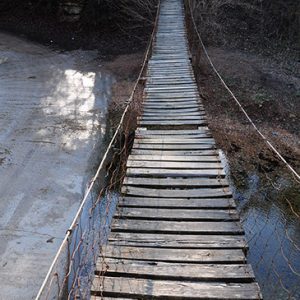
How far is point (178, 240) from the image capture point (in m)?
3.39

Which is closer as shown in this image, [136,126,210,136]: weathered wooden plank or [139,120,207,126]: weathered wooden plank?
[136,126,210,136]: weathered wooden plank

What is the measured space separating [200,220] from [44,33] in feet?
37.3

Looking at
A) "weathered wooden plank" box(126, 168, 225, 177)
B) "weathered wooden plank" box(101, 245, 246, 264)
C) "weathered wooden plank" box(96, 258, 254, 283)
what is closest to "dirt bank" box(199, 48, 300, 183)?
"weathered wooden plank" box(126, 168, 225, 177)

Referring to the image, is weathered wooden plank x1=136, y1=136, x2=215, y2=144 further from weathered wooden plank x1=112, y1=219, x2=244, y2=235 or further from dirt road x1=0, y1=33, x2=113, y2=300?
weathered wooden plank x1=112, y1=219, x2=244, y2=235

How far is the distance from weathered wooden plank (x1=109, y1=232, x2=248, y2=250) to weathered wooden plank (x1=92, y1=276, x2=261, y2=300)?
1.39 ft

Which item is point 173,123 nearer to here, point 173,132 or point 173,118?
point 173,118

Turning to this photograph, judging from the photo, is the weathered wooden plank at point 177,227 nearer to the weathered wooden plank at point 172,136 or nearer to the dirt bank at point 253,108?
the weathered wooden plank at point 172,136

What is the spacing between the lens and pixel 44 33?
1320 centimetres

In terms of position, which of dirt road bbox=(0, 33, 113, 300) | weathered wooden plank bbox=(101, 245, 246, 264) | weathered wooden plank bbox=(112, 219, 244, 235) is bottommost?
dirt road bbox=(0, 33, 113, 300)

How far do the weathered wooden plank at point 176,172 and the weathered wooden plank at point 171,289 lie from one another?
1.61 m

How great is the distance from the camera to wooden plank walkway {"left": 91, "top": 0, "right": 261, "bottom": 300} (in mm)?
2904

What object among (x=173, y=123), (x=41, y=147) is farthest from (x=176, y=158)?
(x=41, y=147)

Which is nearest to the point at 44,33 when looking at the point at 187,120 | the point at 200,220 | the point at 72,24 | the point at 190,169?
the point at 72,24

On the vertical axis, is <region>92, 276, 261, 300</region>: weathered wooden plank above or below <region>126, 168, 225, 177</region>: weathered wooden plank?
above
